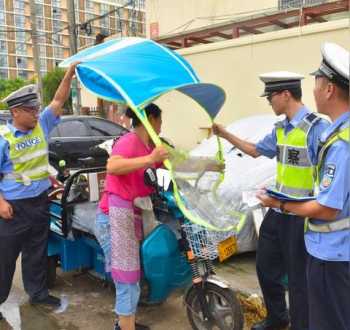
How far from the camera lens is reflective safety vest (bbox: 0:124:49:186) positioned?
3.51 m

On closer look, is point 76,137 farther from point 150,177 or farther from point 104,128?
point 150,177

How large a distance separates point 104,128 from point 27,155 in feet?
21.9

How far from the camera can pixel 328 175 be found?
1980mm

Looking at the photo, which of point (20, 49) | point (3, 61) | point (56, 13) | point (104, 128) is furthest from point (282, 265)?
point (20, 49)

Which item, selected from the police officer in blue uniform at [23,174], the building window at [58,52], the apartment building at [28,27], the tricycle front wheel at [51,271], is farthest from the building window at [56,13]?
the police officer in blue uniform at [23,174]

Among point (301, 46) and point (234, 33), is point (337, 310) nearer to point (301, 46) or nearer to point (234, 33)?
point (301, 46)

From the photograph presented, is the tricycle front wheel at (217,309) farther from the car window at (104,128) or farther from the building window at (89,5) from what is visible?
the building window at (89,5)

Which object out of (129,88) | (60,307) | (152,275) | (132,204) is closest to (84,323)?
(60,307)

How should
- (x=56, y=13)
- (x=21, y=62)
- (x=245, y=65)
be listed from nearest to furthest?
(x=245, y=65)
(x=56, y=13)
(x=21, y=62)

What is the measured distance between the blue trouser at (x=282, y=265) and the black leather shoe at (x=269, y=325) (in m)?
0.03

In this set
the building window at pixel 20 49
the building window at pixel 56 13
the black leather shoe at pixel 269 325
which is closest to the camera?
the black leather shoe at pixel 269 325

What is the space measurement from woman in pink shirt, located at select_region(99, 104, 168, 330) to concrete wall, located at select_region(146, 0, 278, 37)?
8.71 m

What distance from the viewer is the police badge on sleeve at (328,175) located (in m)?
1.96

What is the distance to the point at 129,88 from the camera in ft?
8.59
